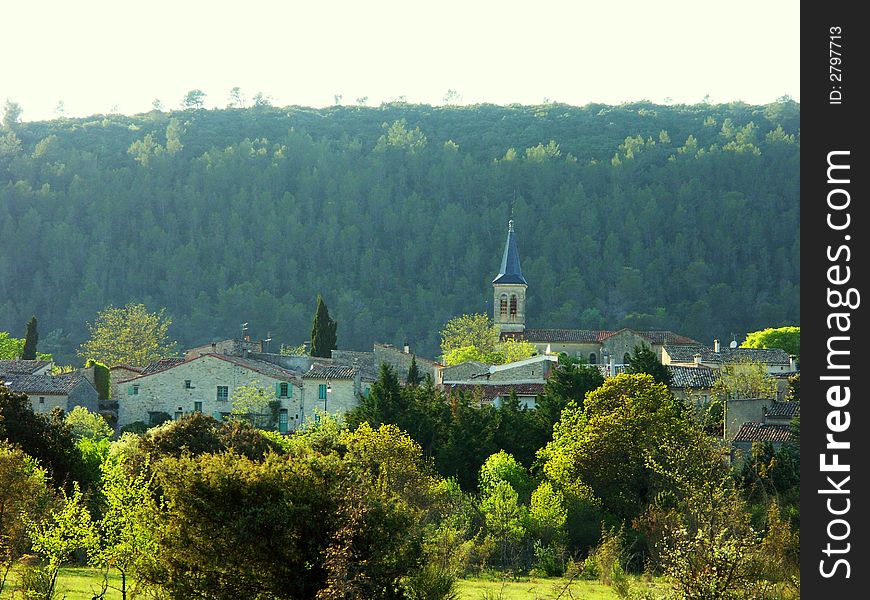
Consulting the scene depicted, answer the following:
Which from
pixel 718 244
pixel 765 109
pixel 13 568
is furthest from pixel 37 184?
pixel 13 568

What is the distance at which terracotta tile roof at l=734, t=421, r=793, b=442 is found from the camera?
3888cm

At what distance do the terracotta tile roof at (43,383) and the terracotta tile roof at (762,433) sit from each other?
1025 inches

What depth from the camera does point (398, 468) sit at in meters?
35.4

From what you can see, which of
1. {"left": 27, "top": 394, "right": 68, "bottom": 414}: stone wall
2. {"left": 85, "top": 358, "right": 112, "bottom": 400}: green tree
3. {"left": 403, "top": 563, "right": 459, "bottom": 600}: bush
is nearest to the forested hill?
{"left": 85, "top": 358, "right": 112, "bottom": 400}: green tree

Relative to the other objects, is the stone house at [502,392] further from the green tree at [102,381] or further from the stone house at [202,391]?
the green tree at [102,381]

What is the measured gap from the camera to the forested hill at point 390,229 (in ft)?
450

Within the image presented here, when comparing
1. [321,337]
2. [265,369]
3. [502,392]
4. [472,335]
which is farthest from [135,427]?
[472,335]

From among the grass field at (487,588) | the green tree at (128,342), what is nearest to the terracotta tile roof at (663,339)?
the green tree at (128,342)

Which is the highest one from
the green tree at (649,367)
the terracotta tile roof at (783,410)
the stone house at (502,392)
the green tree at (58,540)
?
the green tree at (58,540)

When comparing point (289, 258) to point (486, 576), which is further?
point (289, 258)

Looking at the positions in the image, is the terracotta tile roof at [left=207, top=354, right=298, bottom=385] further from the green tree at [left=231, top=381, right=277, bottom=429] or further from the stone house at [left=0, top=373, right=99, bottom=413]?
the stone house at [left=0, top=373, right=99, bottom=413]

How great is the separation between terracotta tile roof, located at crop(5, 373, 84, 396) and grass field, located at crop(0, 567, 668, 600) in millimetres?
24525

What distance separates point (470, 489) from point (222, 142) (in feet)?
483

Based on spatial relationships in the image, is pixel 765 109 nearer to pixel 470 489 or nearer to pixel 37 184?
pixel 37 184
